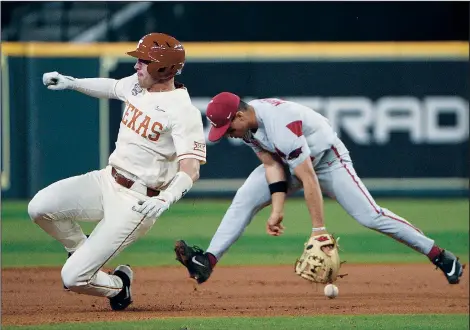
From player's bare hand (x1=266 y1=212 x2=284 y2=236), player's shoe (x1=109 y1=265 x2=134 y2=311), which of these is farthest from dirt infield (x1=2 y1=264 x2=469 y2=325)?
player's bare hand (x1=266 y1=212 x2=284 y2=236)

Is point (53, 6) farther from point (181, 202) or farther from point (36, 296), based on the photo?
point (36, 296)

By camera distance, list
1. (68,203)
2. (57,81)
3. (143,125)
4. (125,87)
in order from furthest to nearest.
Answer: (57,81) → (125,87) → (68,203) → (143,125)

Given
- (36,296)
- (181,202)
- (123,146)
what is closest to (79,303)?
(36,296)

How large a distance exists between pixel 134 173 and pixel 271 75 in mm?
8019

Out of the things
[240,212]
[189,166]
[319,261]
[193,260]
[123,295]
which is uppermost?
[189,166]

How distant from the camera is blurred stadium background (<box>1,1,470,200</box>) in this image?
1253cm

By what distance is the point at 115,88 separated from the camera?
5.48 m

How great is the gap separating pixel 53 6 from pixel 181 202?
3.18 m

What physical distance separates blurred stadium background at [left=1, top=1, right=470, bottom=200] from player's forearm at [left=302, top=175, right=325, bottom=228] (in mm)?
7221

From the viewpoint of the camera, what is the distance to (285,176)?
5.82m

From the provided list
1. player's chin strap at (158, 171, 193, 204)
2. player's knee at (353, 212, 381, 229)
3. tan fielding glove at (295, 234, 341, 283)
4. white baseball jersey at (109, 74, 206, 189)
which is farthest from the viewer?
player's knee at (353, 212, 381, 229)

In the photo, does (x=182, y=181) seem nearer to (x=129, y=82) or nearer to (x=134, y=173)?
(x=134, y=173)

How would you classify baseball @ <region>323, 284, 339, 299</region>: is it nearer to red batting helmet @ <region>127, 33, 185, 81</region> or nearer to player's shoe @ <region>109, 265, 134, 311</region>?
player's shoe @ <region>109, 265, 134, 311</region>

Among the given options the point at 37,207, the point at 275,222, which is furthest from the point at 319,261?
the point at 37,207
